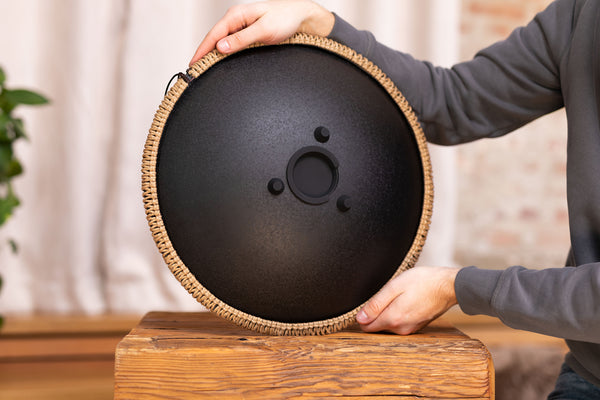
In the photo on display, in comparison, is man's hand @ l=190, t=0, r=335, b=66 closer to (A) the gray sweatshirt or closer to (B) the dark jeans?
(A) the gray sweatshirt

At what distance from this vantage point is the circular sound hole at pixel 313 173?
0.82 metres

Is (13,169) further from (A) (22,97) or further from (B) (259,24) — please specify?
(B) (259,24)

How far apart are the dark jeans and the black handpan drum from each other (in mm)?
463

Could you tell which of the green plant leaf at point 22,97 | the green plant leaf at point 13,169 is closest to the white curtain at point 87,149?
the green plant leaf at point 13,169

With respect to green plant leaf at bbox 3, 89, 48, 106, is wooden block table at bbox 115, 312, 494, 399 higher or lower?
lower

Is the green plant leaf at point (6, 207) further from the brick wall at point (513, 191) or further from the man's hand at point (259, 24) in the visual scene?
the brick wall at point (513, 191)

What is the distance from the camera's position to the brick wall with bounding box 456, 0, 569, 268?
257 cm

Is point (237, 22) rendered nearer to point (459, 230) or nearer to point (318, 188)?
point (318, 188)

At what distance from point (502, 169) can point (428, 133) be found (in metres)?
1.59

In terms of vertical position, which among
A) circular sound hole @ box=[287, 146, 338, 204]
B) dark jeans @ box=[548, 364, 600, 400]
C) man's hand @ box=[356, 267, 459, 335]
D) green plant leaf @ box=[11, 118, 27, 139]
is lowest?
dark jeans @ box=[548, 364, 600, 400]

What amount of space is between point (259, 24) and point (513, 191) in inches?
80.3

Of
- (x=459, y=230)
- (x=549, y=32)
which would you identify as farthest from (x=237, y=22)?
(x=459, y=230)

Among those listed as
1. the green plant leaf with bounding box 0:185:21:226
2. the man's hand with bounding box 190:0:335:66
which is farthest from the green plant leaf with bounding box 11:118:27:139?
the man's hand with bounding box 190:0:335:66

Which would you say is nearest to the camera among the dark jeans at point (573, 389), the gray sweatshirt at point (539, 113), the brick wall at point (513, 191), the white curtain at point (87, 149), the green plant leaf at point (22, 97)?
the gray sweatshirt at point (539, 113)
